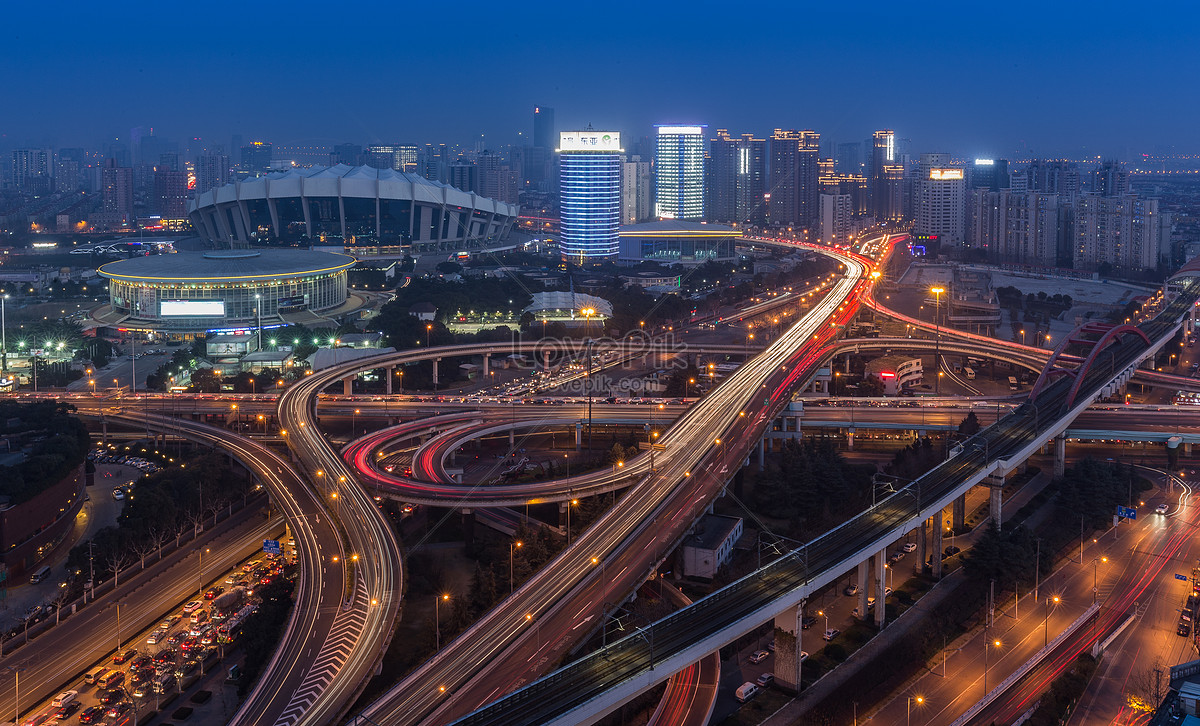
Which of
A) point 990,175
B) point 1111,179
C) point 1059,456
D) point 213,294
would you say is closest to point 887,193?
point 990,175

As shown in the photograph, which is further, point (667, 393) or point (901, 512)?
point (667, 393)

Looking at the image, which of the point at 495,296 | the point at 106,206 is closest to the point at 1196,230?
the point at 495,296

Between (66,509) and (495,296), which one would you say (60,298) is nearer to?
(495,296)

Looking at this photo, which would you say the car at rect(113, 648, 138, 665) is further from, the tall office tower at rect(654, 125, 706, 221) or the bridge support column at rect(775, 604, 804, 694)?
the tall office tower at rect(654, 125, 706, 221)

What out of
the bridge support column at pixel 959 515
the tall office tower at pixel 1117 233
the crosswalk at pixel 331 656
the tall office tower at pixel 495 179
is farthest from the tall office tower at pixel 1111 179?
the crosswalk at pixel 331 656

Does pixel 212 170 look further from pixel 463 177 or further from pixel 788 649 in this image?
pixel 788 649

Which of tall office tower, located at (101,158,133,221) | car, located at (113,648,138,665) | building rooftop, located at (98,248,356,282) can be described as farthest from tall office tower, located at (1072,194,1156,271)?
tall office tower, located at (101,158,133,221)
